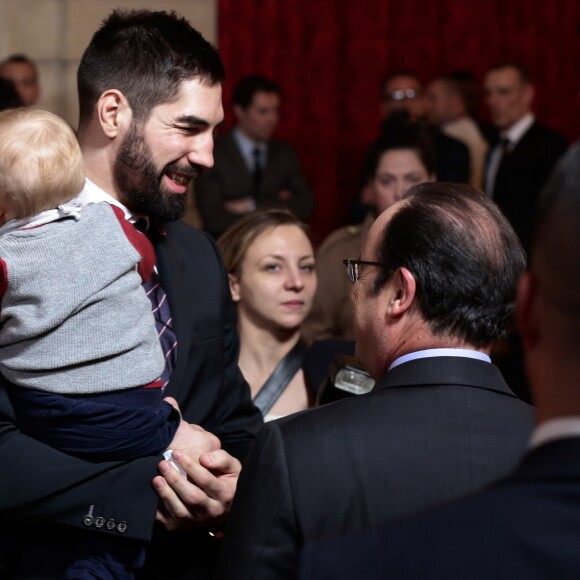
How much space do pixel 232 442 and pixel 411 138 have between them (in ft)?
6.98

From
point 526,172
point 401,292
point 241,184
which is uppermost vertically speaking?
point 401,292

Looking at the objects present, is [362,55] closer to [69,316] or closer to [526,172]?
[526,172]

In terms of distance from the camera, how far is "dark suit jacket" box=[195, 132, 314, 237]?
6.52 meters

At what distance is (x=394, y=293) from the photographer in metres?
1.80

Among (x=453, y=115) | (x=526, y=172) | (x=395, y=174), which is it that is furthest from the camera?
(x=453, y=115)

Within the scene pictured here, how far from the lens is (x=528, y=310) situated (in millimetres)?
1017

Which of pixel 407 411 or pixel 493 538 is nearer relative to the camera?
pixel 493 538

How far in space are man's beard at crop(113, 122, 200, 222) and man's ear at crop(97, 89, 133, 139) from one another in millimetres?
23

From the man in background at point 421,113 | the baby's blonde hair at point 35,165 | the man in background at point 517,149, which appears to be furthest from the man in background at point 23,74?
the baby's blonde hair at point 35,165

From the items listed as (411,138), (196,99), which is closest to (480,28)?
(411,138)

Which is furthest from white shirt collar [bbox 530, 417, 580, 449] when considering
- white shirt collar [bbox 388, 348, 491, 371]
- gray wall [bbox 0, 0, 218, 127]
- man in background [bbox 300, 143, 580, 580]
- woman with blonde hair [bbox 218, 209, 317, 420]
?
gray wall [bbox 0, 0, 218, 127]

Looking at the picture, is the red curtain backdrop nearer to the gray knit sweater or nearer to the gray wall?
the gray wall

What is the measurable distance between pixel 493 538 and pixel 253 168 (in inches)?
240

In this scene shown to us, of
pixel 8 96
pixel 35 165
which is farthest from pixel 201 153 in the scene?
pixel 8 96
